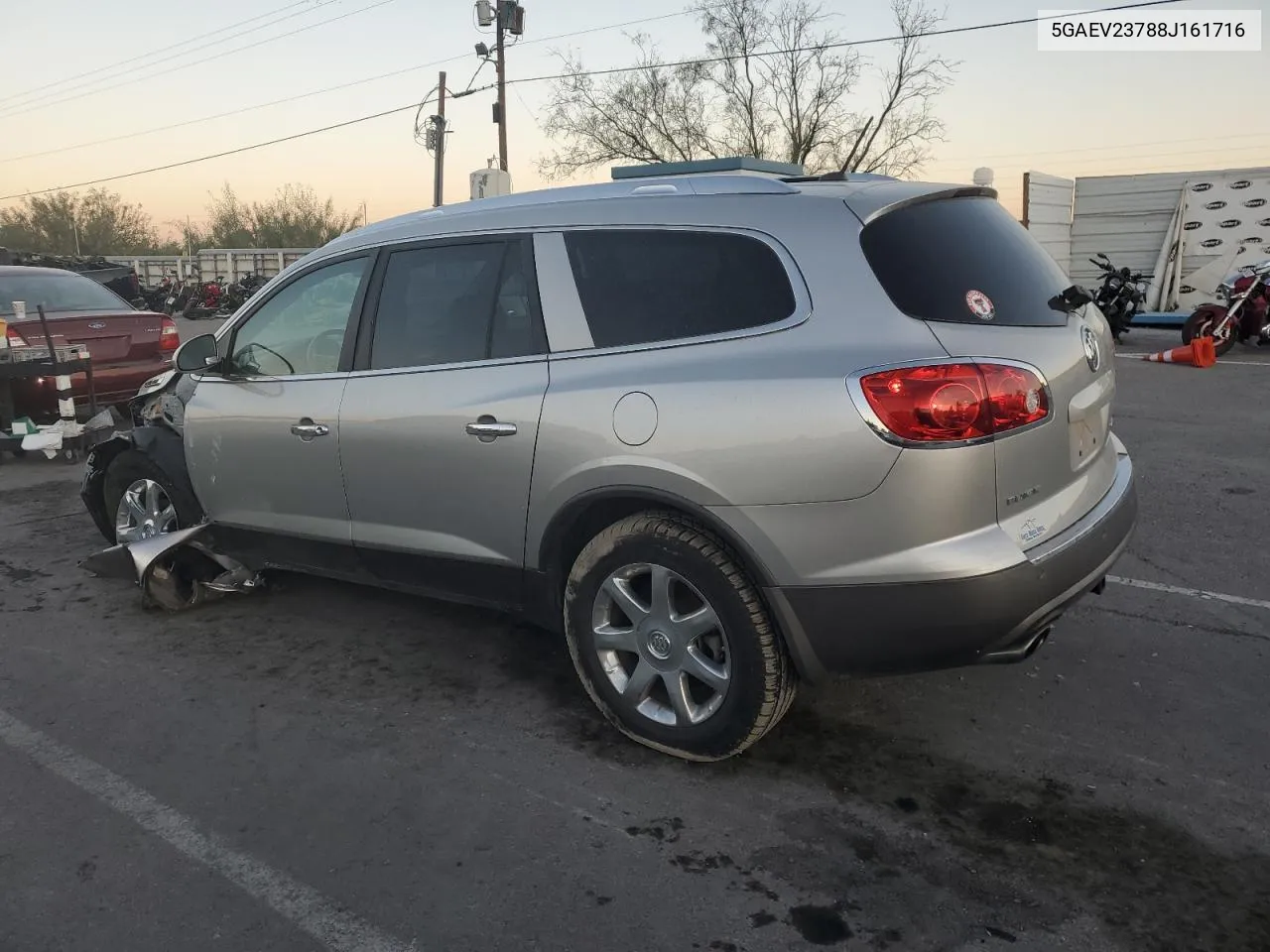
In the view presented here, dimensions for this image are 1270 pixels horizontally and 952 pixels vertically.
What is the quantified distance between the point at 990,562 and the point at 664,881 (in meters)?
1.21

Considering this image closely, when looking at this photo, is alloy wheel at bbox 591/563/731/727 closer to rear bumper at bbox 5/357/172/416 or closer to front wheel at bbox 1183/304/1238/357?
rear bumper at bbox 5/357/172/416

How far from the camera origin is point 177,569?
185 inches

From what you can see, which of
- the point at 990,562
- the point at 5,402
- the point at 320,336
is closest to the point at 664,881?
the point at 990,562

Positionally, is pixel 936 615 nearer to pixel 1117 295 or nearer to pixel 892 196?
pixel 892 196

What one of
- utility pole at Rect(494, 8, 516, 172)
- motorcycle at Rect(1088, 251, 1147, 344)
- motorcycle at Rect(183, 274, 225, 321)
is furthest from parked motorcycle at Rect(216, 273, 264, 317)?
motorcycle at Rect(1088, 251, 1147, 344)

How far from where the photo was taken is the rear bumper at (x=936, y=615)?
267 cm

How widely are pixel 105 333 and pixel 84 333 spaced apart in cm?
20

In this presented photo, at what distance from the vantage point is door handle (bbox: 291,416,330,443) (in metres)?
3.98

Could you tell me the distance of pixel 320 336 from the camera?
163 inches

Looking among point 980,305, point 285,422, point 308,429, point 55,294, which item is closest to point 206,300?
point 55,294

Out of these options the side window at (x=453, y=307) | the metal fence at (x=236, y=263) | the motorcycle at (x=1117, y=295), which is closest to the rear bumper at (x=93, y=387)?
the side window at (x=453, y=307)

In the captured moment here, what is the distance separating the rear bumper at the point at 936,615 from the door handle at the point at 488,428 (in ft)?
3.53

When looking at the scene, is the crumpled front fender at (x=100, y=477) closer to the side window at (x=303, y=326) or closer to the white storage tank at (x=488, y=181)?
the side window at (x=303, y=326)

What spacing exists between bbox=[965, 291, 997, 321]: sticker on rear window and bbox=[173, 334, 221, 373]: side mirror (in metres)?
3.23
